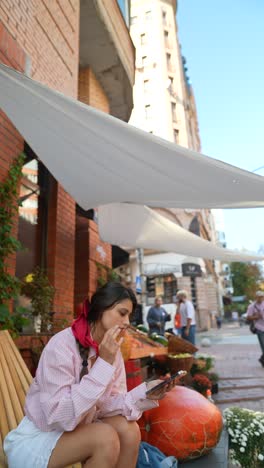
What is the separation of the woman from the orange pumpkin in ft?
3.57

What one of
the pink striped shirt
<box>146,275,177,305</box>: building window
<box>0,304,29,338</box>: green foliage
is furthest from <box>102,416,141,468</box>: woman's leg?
<box>146,275,177,305</box>: building window

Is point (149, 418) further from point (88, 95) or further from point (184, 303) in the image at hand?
point (88, 95)

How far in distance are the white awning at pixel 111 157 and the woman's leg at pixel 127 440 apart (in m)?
2.06

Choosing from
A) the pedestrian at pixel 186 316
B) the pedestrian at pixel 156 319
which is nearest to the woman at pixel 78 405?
the pedestrian at pixel 186 316

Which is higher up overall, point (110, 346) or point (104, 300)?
point (104, 300)

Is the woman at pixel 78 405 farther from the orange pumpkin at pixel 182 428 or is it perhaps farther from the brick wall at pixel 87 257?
the brick wall at pixel 87 257

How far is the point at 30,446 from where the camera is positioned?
5.74ft

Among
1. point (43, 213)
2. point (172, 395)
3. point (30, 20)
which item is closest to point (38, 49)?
point (30, 20)

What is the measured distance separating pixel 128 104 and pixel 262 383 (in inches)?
292

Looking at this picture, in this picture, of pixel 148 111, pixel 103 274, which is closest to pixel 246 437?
pixel 103 274

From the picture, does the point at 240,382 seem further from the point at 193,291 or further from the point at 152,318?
the point at 193,291

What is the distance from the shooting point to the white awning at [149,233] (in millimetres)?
6164

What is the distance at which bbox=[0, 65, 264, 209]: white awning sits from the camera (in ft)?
10.00

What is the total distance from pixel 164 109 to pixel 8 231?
Answer: 30.2 m
